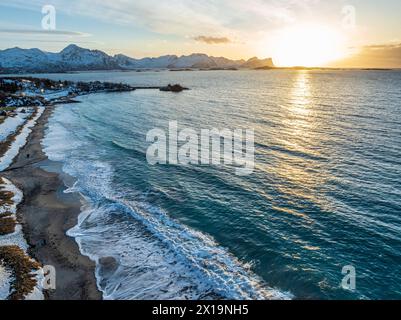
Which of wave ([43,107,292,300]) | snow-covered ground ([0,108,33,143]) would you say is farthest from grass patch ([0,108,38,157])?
wave ([43,107,292,300])

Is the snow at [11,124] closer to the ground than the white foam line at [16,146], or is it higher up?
higher up

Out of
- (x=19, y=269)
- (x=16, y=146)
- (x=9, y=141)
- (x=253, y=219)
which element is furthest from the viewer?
(x=9, y=141)

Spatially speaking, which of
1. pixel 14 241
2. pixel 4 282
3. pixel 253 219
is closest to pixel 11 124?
pixel 14 241

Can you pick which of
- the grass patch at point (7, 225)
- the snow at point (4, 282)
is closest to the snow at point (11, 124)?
the grass patch at point (7, 225)

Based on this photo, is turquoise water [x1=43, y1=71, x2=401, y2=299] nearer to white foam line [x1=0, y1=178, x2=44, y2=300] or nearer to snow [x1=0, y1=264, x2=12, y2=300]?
white foam line [x1=0, y1=178, x2=44, y2=300]

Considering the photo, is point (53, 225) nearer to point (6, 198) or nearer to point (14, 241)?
point (14, 241)

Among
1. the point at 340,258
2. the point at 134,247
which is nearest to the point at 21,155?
the point at 134,247

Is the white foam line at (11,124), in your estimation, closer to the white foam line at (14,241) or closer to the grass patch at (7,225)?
the white foam line at (14,241)

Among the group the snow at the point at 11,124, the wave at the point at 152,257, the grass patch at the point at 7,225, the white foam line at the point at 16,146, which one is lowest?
the wave at the point at 152,257
